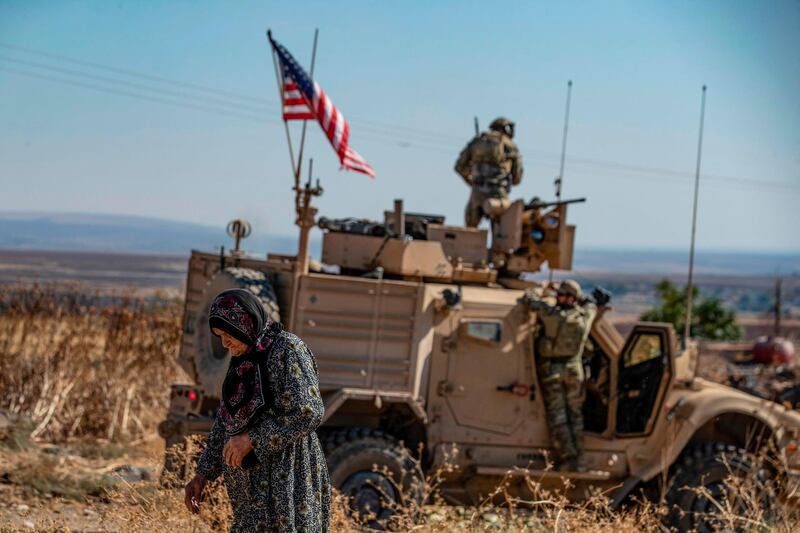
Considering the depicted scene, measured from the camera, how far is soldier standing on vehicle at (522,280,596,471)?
8.96m

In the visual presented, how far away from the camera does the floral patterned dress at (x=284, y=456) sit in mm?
4695

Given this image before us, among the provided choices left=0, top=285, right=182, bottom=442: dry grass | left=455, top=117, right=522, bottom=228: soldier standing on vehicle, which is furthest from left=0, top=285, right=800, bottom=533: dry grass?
left=455, top=117, right=522, bottom=228: soldier standing on vehicle

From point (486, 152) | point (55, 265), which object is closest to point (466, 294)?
point (486, 152)

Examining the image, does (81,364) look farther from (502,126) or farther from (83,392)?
(502,126)

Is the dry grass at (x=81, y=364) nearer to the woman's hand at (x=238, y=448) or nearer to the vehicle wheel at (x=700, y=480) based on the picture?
the vehicle wheel at (x=700, y=480)

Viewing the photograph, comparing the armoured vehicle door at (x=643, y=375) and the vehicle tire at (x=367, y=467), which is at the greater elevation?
the armoured vehicle door at (x=643, y=375)

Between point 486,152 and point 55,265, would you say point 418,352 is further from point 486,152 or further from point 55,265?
point 55,265

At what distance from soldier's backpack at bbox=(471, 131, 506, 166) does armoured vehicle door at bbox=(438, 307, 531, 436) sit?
7.85 feet

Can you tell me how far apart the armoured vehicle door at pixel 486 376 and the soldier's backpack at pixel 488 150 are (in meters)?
2.39

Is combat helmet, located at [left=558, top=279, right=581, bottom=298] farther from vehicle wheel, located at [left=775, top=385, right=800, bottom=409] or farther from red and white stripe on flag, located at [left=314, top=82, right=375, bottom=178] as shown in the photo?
vehicle wheel, located at [left=775, top=385, right=800, bottom=409]

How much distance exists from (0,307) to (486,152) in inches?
236

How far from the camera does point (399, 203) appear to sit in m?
9.53

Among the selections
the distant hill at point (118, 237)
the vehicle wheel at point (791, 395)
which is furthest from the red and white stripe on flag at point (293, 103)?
the distant hill at point (118, 237)

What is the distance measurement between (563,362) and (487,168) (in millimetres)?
2678
